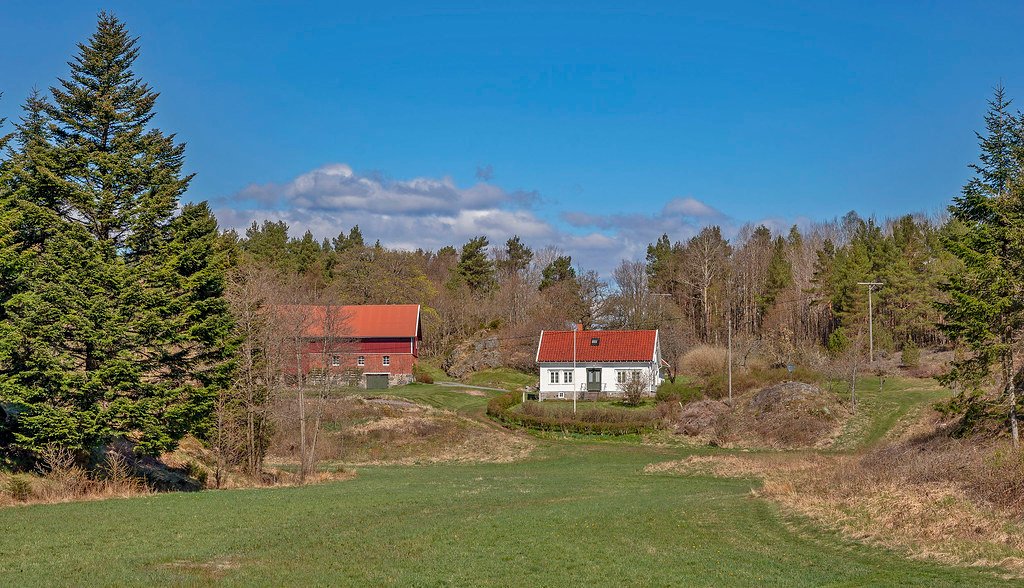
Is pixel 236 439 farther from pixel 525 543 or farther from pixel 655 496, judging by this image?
pixel 525 543

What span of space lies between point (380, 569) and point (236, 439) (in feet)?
69.3

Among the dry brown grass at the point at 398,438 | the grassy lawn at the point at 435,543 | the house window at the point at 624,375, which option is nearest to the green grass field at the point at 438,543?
the grassy lawn at the point at 435,543

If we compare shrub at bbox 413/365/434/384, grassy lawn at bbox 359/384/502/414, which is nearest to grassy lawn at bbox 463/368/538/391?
shrub at bbox 413/365/434/384

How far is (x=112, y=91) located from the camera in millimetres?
31594

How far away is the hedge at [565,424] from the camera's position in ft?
182

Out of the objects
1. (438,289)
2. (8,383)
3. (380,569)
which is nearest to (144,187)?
(8,383)

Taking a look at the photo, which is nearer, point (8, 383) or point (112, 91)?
point (8, 383)

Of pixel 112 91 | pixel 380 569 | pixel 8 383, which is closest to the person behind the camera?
pixel 380 569

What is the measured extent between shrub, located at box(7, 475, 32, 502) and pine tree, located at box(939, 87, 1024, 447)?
30.0 meters

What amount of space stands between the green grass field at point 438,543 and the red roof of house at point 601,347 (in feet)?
128

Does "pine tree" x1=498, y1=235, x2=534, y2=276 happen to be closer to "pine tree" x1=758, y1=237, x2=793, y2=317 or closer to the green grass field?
"pine tree" x1=758, y1=237, x2=793, y2=317

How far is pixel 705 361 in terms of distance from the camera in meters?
Result: 72.0

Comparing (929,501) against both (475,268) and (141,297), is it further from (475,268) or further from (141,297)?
(475,268)

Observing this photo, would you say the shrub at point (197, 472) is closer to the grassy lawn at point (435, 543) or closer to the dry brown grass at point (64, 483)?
the dry brown grass at point (64, 483)
